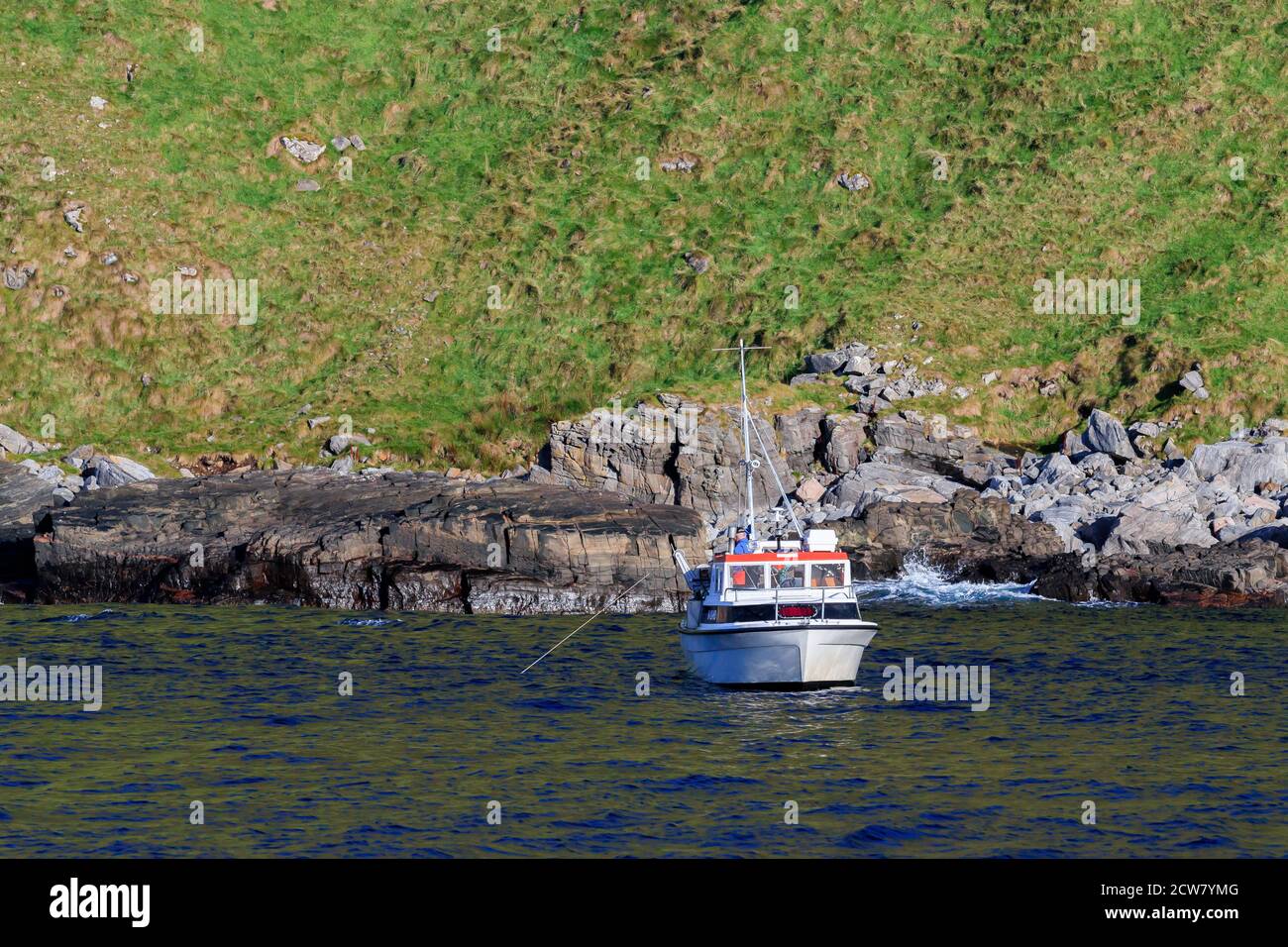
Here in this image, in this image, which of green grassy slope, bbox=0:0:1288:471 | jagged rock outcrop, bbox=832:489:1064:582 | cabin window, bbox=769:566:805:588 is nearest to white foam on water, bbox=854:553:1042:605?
jagged rock outcrop, bbox=832:489:1064:582

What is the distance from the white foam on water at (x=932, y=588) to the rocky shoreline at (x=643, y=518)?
0.62m

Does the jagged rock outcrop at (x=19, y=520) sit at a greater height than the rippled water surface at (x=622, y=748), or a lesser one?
greater

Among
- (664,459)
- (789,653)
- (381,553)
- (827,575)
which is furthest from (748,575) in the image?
(664,459)

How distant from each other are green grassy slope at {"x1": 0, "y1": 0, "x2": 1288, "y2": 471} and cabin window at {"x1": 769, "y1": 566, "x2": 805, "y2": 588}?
37.9 m

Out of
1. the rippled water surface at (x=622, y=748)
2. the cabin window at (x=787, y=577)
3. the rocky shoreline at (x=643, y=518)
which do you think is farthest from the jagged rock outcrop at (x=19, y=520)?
the cabin window at (x=787, y=577)

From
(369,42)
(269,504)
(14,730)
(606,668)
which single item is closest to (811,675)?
(606,668)

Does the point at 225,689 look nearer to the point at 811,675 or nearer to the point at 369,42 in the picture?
the point at 811,675

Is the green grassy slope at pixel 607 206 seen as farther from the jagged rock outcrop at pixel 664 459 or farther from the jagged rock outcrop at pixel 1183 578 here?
the jagged rock outcrop at pixel 1183 578

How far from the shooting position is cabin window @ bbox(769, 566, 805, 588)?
45656 millimetres

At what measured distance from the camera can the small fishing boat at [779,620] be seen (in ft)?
143

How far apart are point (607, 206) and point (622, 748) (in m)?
70.0

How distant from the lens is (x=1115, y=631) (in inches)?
2148

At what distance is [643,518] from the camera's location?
64438 mm
